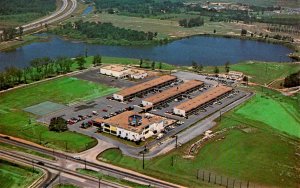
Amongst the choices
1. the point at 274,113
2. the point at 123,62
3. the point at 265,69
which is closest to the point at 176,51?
the point at 123,62

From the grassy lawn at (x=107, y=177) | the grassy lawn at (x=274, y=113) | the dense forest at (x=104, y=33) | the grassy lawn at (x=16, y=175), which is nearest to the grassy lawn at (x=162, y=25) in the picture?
the dense forest at (x=104, y=33)

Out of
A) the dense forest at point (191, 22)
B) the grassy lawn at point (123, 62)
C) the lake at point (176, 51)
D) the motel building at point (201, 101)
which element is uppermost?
the dense forest at point (191, 22)

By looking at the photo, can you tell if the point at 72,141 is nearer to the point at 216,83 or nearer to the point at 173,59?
the point at 216,83

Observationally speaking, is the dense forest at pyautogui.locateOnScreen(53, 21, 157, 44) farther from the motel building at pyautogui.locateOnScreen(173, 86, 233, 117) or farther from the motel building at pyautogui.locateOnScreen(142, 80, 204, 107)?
the motel building at pyautogui.locateOnScreen(173, 86, 233, 117)

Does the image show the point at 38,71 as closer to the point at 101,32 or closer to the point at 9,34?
the point at 9,34

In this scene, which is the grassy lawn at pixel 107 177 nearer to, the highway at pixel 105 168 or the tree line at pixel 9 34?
the highway at pixel 105 168

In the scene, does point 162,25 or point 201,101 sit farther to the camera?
point 162,25

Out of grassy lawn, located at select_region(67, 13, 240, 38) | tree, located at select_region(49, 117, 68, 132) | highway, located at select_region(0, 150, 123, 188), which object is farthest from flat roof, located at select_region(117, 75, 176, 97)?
grassy lawn, located at select_region(67, 13, 240, 38)
